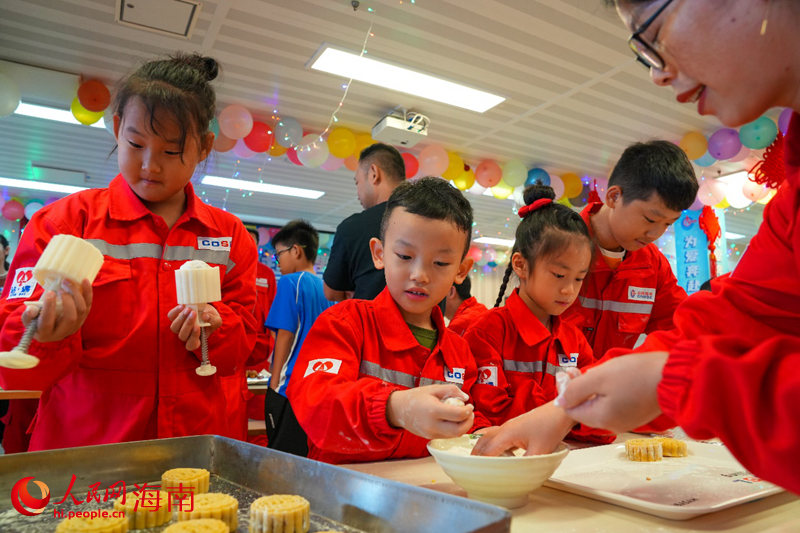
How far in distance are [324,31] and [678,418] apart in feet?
13.1

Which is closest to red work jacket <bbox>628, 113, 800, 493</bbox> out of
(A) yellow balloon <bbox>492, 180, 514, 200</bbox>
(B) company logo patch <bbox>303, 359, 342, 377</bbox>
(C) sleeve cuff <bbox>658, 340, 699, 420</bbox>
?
(C) sleeve cuff <bbox>658, 340, 699, 420</bbox>

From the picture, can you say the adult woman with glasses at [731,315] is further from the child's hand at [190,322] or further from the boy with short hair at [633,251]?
the boy with short hair at [633,251]

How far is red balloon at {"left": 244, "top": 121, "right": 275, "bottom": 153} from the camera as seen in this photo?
5.32m

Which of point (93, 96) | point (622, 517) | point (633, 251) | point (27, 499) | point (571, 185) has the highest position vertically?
point (571, 185)

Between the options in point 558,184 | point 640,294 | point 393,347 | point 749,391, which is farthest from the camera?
point 558,184

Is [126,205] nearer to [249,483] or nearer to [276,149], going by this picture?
[249,483]

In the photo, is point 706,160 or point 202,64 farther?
point 706,160

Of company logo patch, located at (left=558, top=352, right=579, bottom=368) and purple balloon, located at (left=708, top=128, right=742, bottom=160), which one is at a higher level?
purple balloon, located at (left=708, top=128, right=742, bottom=160)

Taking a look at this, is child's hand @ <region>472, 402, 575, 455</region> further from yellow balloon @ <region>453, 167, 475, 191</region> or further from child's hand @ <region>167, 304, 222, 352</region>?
yellow balloon @ <region>453, 167, 475, 191</region>

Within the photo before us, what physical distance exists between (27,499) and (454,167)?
5802 millimetres

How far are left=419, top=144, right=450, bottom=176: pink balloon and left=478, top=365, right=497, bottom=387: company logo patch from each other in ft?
14.6

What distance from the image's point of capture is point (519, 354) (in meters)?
1.89

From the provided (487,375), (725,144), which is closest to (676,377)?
(487,375)

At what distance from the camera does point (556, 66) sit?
179 inches
